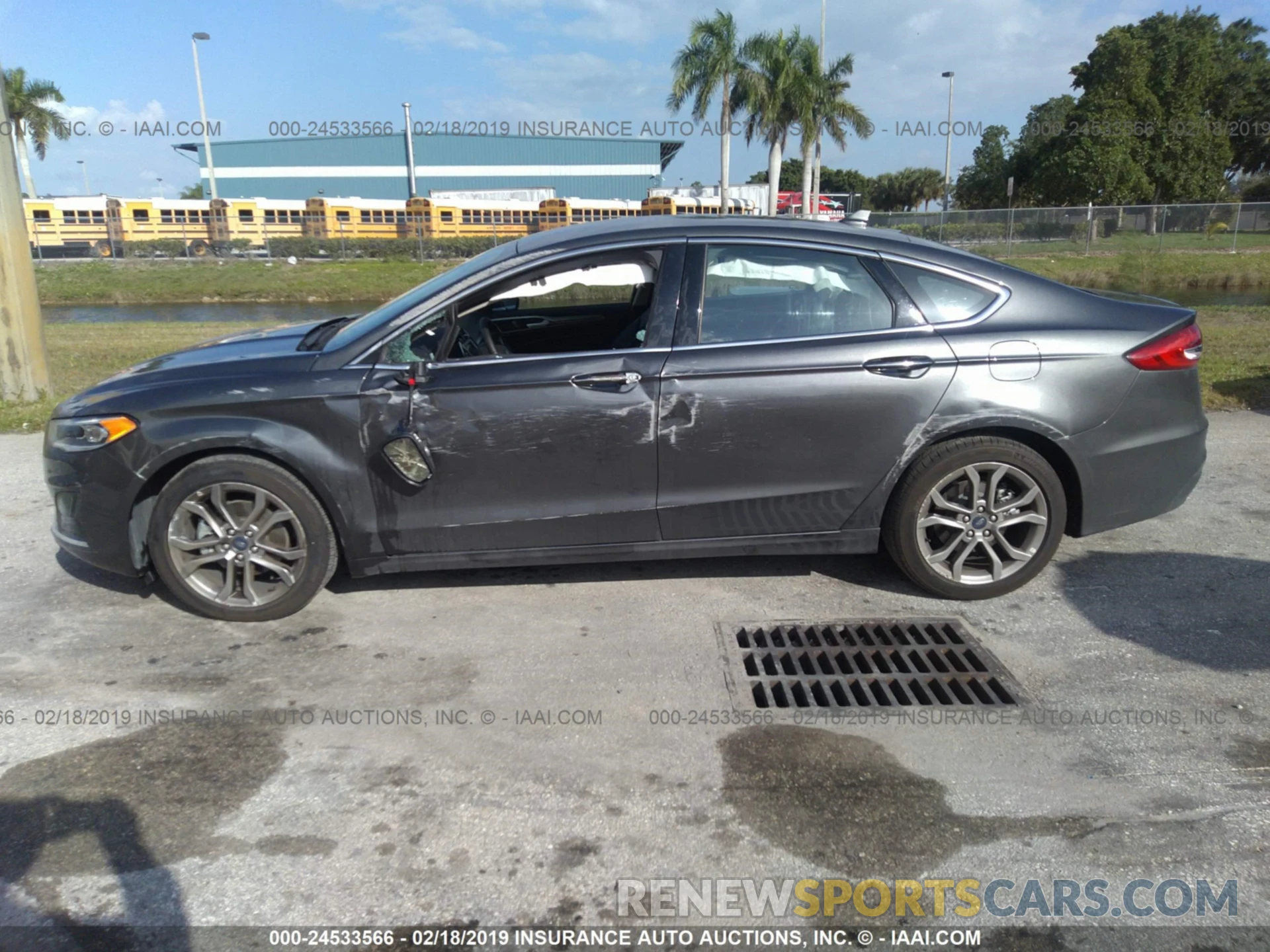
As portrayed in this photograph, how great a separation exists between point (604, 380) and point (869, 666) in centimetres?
162

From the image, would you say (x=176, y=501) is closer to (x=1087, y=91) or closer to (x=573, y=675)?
(x=573, y=675)

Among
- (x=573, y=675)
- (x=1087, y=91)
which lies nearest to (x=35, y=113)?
(x=1087, y=91)

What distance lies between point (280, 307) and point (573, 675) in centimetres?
2230

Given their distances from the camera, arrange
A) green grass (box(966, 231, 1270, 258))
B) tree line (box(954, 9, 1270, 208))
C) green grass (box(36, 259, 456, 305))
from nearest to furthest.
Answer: green grass (box(36, 259, 456, 305)), green grass (box(966, 231, 1270, 258)), tree line (box(954, 9, 1270, 208))

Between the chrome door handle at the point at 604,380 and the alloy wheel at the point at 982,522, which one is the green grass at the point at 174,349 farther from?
the alloy wheel at the point at 982,522

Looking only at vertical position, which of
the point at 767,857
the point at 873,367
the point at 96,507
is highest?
the point at 873,367

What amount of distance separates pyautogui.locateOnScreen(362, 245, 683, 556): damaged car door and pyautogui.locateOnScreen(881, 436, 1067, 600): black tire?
1.17 meters

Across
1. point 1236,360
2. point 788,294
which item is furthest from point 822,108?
point 788,294

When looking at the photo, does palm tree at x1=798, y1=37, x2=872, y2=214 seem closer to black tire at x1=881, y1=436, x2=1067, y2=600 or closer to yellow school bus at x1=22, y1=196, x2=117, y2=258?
yellow school bus at x1=22, y1=196, x2=117, y2=258

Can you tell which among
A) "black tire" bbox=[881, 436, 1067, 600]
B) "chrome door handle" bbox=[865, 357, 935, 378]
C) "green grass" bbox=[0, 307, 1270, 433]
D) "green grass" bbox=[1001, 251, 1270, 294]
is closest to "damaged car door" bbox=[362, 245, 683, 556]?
"chrome door handle" bbox=[865, 357, 935, 378]

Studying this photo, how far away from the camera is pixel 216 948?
7.64 ft

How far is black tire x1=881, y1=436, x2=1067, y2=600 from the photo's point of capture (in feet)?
13.5

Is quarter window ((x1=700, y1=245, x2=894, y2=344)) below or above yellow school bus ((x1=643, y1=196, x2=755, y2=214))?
below

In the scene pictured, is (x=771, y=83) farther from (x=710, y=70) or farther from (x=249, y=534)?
(x=249, y=534)
